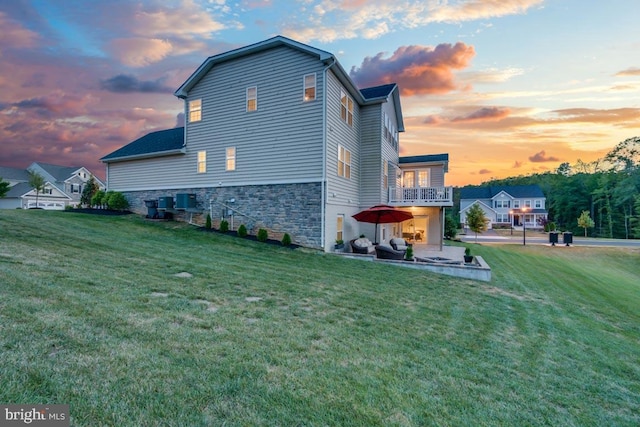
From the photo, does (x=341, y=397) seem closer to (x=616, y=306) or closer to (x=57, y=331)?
(x=57, y=331)

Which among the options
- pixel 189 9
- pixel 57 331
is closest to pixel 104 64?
pixel 189 9

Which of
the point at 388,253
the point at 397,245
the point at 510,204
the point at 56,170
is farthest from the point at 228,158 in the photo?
the point at 510,204

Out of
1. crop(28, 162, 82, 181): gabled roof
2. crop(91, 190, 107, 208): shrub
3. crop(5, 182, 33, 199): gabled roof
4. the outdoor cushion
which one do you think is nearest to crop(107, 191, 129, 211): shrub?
crop(91, 190, 107, 208): shrub

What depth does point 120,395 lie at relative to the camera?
89.2 inches

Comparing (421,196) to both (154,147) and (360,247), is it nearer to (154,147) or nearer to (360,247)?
(360,247)

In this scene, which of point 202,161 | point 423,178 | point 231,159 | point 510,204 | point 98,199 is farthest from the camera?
point 510,204

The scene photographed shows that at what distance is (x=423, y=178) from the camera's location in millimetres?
19781

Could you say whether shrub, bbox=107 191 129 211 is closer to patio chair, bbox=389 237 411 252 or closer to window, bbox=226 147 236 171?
window, bbox=226 147 236 171

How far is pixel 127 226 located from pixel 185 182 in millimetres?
3615

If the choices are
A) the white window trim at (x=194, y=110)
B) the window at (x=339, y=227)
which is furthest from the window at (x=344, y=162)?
the white window trim at (x=194, y=110)

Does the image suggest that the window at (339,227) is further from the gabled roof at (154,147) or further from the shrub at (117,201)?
the shrub at (117,201)

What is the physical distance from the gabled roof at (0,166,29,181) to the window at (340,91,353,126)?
44.5 m

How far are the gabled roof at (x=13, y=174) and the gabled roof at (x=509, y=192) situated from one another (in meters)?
→ 71.0

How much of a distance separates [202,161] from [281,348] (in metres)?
13.6
